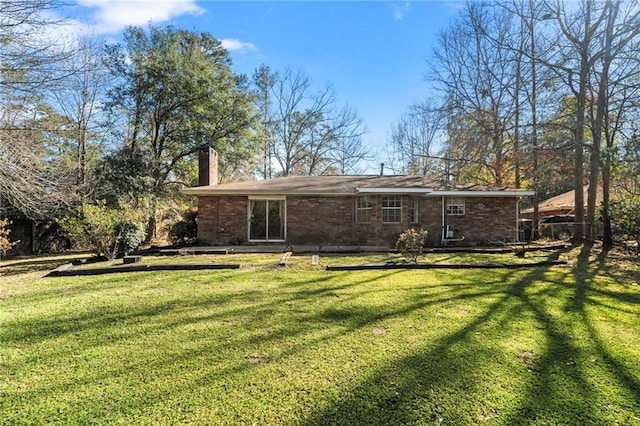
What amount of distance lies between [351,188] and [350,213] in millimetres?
1049

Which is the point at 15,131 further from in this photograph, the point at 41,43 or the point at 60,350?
the point at 60,350

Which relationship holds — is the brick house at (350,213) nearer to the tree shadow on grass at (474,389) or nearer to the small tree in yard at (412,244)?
the small tree in yard at (412,244)

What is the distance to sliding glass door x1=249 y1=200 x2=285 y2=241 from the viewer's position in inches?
558

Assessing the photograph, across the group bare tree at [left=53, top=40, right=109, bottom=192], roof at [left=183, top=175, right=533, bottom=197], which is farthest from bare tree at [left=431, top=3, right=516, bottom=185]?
bare tree at [left=53, top=40, right=109, bottom=192]

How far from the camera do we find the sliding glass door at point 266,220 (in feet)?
46.5

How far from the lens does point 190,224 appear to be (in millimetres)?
14695

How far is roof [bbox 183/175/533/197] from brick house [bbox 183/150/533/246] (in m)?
0.04

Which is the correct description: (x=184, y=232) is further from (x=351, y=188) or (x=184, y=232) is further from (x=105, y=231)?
(x=351, y=188)

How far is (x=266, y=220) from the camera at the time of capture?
14266 mm

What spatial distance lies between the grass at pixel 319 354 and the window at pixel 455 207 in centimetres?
830

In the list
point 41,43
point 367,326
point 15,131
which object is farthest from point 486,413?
point 15,131

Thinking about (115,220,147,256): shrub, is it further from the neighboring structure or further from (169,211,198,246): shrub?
the neighboring structure

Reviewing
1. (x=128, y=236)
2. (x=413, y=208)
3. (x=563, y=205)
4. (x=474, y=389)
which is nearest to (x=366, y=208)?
(x=413, y=208)

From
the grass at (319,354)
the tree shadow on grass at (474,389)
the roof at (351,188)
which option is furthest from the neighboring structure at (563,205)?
the tree shadow on grass at (474,389)
